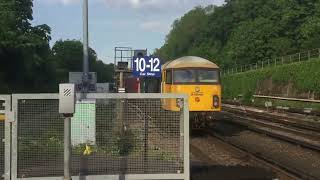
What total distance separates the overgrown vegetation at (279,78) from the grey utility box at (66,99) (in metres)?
41.1

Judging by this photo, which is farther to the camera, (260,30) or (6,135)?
(260,30)

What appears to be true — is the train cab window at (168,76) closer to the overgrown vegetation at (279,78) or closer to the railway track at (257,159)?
the railway track at (257,159)

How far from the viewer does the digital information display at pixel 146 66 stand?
833 inches

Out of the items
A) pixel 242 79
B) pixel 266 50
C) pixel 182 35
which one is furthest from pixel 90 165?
pixel 182 35

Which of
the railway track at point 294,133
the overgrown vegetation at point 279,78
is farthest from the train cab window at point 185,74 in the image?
the overgrown vegetation at point 279,78

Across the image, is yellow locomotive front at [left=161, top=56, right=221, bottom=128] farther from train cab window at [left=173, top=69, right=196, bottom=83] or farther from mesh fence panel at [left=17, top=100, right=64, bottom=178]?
mesh fence panel at [left=17, top=100, right=64, bottom=178]

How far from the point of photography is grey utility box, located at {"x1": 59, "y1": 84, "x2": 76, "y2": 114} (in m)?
7.43

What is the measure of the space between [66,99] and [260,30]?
8227cm

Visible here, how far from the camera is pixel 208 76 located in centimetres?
2317

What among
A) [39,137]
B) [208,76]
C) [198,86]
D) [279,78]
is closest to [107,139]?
[39,137]

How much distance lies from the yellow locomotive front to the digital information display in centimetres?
146

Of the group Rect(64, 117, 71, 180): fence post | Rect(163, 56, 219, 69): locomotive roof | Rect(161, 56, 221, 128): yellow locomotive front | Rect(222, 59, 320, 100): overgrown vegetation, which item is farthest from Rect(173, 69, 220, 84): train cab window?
Rect(222, 59, 320, 100): overgrown vegetation

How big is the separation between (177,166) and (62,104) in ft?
6.84

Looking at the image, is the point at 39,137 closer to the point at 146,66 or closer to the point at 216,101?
the point at 146,66
